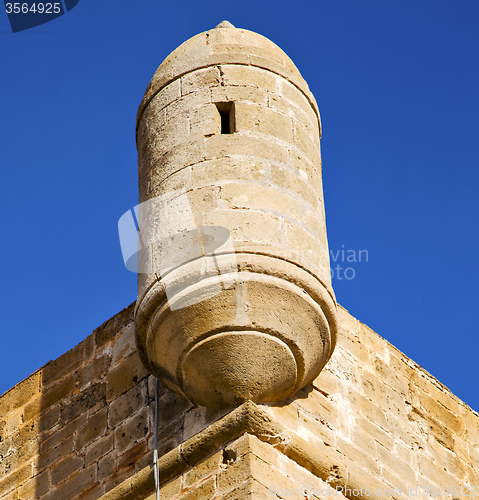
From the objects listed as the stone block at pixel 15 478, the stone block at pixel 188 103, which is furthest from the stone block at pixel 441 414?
the stone block at pixel 15 478

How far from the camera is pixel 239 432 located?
188 inches

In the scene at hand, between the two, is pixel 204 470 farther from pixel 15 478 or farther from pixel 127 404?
pixel 15 478

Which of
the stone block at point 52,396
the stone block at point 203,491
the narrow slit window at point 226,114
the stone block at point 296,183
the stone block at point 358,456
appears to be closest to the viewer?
the stone block at point 203,491

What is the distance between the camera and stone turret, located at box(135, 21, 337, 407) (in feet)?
16.0

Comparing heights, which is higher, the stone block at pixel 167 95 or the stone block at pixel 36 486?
the stone block at pixel 167 95

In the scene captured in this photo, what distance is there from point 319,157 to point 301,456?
6.21 ft

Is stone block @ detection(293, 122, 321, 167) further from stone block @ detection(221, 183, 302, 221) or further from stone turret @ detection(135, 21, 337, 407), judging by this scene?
stone block @ detection(221, 183, 302, 221)

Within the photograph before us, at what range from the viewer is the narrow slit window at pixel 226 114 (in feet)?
18.3

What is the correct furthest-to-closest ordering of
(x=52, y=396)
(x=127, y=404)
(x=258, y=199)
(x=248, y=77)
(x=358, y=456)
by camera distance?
1. (x=52, y=396)
2. (x=127, y=404)
3. (x=248, y=77)
4. (x=358, y=456)
5. (x=258, y=199)

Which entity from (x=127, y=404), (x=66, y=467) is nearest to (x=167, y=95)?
(x=127, y=404)

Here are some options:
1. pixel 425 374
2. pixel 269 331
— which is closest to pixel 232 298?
pixel 269 331

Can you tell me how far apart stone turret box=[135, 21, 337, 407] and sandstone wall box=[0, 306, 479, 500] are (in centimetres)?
26

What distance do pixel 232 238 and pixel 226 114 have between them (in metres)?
1.01

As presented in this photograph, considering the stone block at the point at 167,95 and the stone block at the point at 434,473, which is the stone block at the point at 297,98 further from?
the stone block at the point at 434,473
